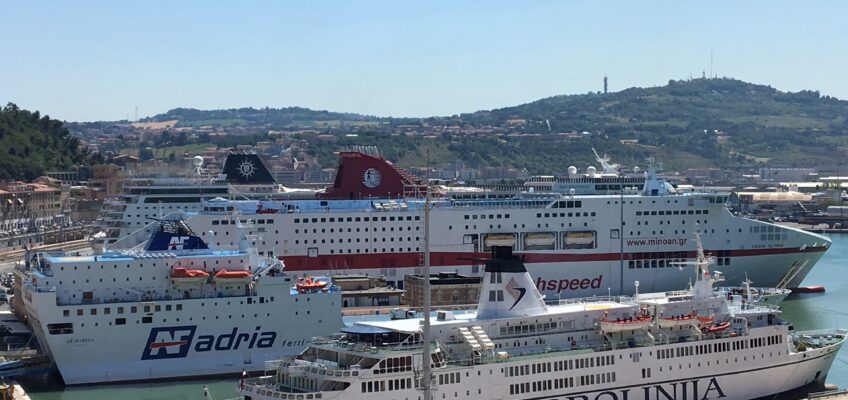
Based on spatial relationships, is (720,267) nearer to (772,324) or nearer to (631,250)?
(631,250)

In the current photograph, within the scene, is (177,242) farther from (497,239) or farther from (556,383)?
(497,239)

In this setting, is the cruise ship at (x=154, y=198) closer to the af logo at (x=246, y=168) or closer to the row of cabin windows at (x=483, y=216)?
the af logo at (x=246, y=168)

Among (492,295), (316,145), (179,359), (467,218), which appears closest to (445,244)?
(467,218)

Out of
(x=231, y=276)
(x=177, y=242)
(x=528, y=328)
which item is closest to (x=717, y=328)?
(x=528, y=328)

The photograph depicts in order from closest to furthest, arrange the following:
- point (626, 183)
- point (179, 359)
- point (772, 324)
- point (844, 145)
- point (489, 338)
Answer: point (489, 338) → point (772, 324) → point (179, 359) → point (626, 183) → point (844, 145)

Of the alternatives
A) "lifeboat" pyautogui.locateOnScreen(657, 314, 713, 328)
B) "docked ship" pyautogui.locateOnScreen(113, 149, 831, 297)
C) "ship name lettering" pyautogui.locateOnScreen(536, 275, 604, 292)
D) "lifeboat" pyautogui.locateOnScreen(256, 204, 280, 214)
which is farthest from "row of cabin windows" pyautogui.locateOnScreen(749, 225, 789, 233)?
"lifeboat" pyautogui.locateOnScreen(657, 314, 713, 328)

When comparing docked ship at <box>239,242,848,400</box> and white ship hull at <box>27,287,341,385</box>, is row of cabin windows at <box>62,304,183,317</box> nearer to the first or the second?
white ship hull at <box>27,287,341,385</box>
